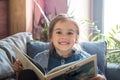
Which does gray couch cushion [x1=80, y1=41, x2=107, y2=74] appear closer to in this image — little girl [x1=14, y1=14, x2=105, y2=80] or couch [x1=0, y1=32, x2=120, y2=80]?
couch [x1=0, y1=32, x2=120, y2=80]

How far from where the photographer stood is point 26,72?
1.40 m

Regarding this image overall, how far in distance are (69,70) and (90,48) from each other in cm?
78

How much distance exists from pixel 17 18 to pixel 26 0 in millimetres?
192

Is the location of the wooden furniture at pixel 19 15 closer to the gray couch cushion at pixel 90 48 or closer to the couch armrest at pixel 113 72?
the gray couch cushion at pixel 90 48

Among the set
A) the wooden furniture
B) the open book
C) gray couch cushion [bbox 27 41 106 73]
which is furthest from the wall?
the open book

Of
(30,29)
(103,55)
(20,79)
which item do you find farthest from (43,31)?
(20,79)

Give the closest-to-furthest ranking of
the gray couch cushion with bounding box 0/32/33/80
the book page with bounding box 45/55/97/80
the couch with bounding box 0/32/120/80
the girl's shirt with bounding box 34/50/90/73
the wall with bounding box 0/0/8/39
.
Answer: the book page with bounding box 45/55/97/80, the gray couch cushion with bounding box 0/32/33/80, the girl's shirt with bounding box 34/50/90/73, the couch with bounding box 0/32/120/80, the wall with bounding box 0/0/8/39

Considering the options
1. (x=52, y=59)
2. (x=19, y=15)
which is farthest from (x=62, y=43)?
(x=19, y=15)

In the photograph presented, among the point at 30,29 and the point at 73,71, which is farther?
the point at 30,29

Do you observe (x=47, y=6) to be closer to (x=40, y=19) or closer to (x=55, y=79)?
(x=40, y=19)

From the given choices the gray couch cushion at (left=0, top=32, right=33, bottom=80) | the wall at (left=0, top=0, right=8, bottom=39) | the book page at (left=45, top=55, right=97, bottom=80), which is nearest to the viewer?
the book page at (left=45, top=55, right=97, bottom=80)

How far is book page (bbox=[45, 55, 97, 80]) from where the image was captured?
4.28ft

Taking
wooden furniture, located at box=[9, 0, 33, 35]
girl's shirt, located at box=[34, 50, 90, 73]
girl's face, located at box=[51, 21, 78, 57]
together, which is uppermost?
wooden furniture, located at box=[9, 0, 33, 35]

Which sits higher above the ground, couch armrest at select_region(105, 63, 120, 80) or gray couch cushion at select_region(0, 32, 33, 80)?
gray couch cushion at select_region(0, 32, 33, 80)
